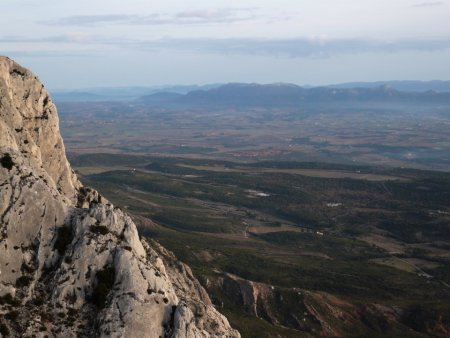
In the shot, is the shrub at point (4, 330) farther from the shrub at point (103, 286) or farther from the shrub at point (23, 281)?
the shrub at point (103, 286)

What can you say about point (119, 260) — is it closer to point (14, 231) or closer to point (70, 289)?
point (70, 289)

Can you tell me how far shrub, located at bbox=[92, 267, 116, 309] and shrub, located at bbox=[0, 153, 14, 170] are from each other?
1487cm

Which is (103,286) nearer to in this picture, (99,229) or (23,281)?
(99,229)

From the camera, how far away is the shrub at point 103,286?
48119 millimetres

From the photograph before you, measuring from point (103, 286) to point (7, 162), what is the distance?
17.0 meters

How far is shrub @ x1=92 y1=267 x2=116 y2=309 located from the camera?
48119 mm

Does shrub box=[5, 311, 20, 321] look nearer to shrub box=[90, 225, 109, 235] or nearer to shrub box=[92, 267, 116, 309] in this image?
shrub box=[92, 267, 116, 309]

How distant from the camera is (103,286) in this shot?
48781mm

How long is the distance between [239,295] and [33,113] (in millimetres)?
95771

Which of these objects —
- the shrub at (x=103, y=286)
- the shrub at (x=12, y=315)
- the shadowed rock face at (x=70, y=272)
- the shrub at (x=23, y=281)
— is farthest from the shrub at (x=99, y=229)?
the shrub at (x=12, y=315)

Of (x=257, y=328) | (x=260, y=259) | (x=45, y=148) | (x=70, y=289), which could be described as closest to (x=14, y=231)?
(x=70, y=289)

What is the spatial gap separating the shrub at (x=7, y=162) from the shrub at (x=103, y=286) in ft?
48.8

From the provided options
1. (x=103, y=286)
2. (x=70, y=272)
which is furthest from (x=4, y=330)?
(x=103, y=286)

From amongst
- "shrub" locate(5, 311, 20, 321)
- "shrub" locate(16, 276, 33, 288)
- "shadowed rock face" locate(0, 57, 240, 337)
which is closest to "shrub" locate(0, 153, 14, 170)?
"shadowed rock face" locate(0, 57, 240, 337)
